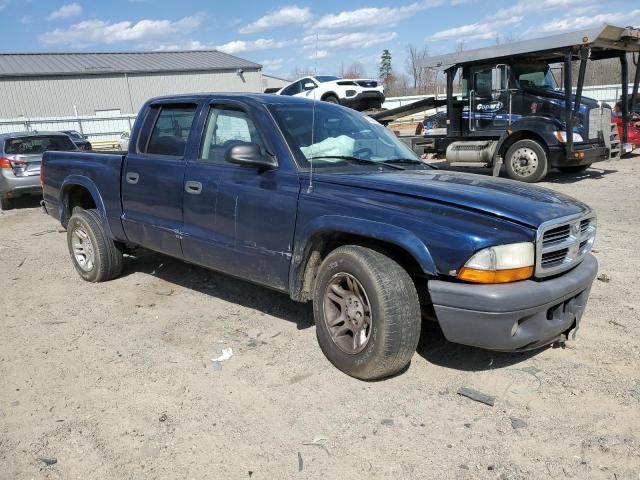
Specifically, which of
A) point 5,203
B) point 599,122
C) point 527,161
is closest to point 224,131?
point 527,161

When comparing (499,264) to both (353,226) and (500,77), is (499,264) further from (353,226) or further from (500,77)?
(500,77)

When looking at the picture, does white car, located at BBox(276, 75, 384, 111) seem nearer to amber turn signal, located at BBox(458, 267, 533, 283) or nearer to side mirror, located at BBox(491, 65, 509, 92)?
side mirror, located at BBox(491, 65, 509, 92)

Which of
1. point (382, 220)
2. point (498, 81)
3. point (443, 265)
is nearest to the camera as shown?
point (443, 265)

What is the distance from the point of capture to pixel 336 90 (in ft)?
62.0

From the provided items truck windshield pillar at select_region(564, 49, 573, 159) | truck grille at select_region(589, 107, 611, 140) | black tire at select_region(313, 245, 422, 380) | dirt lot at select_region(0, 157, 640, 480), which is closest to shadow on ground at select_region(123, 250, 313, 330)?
dirt lot at select_region(0, 157, 640, 480)

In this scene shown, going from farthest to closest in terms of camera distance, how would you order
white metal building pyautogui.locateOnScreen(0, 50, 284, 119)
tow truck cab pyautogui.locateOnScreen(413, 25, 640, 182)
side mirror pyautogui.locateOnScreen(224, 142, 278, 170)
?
1. white metal building pyautogui.locateOnScreen(0, 50, 284, 119)
2. tow truck cab pyautogui.locateOnScreen(413, 25, 640, 182)
3. side mirror pyautogui.locateOnScreen(224, 142, 278, 170)

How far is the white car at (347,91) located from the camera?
18.7 meters

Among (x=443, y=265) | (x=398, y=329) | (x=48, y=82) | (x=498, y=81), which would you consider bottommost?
(x=398, y=329)

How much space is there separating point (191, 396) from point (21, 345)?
5.84ft

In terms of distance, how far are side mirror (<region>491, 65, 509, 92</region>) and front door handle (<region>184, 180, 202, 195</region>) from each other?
9.48m

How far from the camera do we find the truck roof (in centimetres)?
1033

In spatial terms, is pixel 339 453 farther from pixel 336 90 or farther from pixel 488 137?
pixel 336 90

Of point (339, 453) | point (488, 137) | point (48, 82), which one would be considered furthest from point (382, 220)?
point (48, 82)

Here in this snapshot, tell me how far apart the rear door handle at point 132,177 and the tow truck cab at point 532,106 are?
28.7 ft
